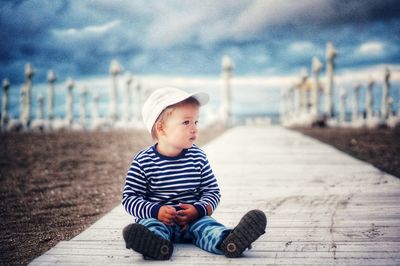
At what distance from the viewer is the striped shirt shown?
2762 mm

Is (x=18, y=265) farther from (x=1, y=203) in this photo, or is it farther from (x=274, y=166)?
(x=274, y=166)

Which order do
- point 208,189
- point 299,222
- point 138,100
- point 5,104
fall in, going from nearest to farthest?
point 208,189, point 299,222, point 5,104, point 138,100

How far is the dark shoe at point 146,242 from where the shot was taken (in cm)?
231

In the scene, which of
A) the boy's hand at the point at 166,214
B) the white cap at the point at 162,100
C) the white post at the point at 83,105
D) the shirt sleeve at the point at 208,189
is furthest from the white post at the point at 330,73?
the boy's hand at the point at 166,214

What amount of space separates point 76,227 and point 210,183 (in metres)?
1.49

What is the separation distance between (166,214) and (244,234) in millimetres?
504

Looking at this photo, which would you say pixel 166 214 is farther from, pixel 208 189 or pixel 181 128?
pixel 181 128

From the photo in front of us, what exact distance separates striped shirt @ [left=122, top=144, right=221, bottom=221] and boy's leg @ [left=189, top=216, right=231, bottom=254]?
7cm

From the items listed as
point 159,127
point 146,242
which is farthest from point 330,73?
point 146,242

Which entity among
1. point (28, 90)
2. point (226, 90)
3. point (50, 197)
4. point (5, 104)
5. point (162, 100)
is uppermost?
point (28, 90)

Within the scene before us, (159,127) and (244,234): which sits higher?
(159,127)

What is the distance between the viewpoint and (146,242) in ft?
7.68

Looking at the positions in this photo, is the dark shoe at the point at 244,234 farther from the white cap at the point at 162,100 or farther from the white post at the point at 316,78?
the white post at the point at 316,78

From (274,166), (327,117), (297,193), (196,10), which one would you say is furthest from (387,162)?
(327,117)
